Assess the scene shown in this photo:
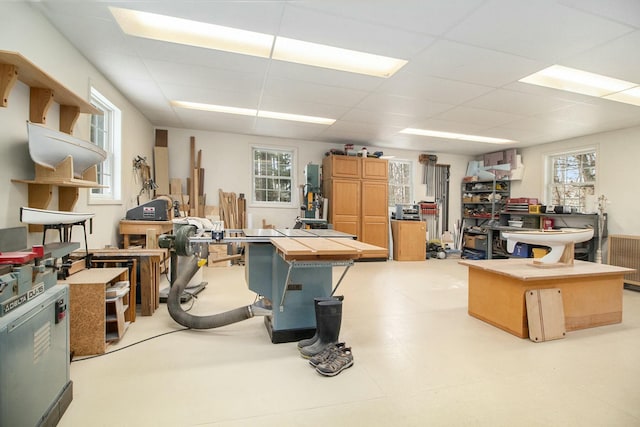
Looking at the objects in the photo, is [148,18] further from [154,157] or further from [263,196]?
[263,196]

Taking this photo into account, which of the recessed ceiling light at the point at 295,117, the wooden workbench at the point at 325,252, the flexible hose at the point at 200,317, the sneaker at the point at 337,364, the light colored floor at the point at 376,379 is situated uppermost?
the recessed ceiling light at the point at 295,117

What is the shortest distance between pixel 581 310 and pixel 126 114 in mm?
6374

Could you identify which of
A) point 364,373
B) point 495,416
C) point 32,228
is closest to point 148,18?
point 32,228

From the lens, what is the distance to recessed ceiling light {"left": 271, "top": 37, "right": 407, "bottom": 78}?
9.74ft

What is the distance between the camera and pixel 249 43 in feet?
9.61

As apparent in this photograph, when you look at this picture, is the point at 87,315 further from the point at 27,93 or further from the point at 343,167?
the point at 343,167

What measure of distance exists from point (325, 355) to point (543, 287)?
2.32 metres

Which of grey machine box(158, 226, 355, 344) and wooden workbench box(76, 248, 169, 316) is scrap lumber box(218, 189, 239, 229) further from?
grey machine box(158, 226, 355, 344)

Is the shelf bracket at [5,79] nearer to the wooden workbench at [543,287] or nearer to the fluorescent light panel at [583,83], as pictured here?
the wooden workbench at [543,287]

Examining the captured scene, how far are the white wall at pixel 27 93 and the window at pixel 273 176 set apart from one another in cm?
329

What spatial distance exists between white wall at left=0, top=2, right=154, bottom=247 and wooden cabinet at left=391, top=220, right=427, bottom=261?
19.0ft

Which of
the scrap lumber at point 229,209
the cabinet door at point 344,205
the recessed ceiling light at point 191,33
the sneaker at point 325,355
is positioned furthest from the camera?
the cabinet door at point 344,205

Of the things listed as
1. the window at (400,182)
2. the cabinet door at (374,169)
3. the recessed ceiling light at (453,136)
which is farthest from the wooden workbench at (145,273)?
the window at (400,182)

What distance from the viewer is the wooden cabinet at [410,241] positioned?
7.02 m
